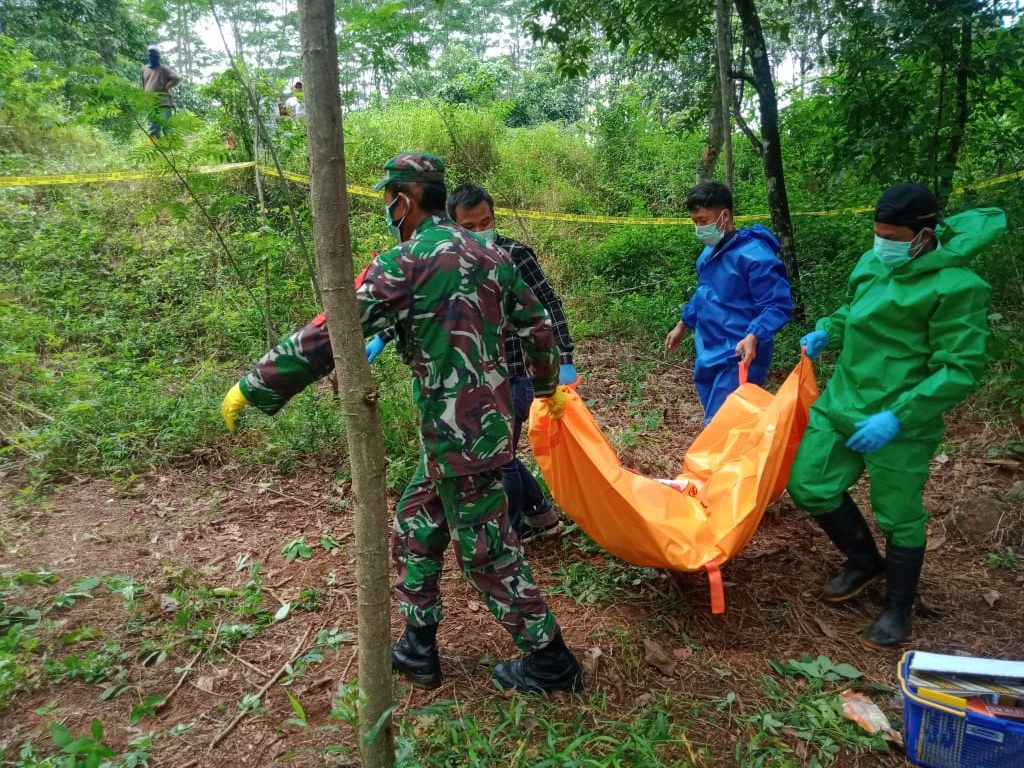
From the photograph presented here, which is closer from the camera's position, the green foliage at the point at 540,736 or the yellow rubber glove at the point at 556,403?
the green foliage at the point at 540,736

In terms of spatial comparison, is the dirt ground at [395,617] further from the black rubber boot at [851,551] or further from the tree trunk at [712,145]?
the tree trunk at [712,145]

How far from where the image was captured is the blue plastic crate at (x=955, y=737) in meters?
1.85

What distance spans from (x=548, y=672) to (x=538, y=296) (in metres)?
1.74

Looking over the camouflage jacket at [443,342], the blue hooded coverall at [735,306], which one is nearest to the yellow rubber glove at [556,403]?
the camouflage jacket at [443,342]

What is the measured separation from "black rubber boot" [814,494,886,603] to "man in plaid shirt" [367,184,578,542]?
4.11 ft

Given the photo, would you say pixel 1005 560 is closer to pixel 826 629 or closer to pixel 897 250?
pixel 826 629

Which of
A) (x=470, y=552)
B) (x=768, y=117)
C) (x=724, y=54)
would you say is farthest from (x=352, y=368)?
(x=768, y=117)

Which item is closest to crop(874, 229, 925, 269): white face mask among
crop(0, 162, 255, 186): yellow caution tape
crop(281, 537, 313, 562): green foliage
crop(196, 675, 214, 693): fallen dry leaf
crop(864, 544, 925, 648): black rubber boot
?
crop(864, 544, 925, 648): black rubber boot

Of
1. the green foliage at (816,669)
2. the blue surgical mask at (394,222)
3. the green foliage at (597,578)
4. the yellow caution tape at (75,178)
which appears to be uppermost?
the yellow caution tape at (75,178)

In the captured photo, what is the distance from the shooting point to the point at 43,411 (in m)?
4.41

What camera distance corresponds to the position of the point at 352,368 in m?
1.54

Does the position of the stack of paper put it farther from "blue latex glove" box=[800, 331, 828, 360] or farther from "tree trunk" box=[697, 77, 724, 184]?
"tree trunk" box=[697, 77, 724, 184]

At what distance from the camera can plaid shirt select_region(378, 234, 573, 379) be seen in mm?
3131

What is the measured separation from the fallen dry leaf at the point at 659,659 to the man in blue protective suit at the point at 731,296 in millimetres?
1340
